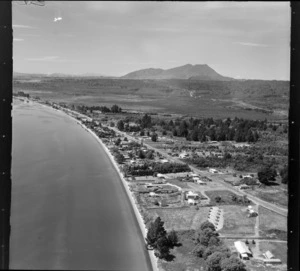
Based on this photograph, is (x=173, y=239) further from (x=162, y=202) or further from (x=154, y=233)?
(x=162, y=202)

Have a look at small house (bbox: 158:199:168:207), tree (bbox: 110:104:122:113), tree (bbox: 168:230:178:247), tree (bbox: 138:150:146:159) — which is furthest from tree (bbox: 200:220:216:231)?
tree (bbox: 138:150:146:159)

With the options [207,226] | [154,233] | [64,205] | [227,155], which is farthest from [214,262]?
[227,155]

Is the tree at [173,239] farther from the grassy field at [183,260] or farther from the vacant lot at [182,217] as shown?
the vacant lot at [182,217]

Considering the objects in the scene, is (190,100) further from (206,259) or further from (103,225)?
(103,225)

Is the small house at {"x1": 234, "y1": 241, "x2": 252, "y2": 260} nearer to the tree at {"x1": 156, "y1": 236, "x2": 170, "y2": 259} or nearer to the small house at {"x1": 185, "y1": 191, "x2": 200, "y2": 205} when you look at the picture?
the tree at {"x1": 156, "y1": 236, "x2": 170, "y2": 259}

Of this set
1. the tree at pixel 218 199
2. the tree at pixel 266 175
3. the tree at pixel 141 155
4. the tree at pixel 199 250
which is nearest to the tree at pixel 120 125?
the tree at pixel 141 155

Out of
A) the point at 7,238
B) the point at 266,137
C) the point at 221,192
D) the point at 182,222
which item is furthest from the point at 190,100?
the point at 266,137
